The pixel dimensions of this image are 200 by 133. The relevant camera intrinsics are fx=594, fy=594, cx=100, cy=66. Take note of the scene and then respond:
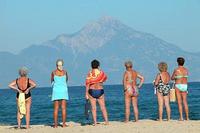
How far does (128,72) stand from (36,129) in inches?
128

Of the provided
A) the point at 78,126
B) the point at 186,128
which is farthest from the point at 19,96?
the point at 186,128

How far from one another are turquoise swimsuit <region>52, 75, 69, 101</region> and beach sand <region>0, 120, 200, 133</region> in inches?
36.1

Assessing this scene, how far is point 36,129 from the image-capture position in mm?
17062

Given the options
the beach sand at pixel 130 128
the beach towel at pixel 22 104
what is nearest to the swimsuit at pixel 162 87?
the beach sand at pixel 130 128

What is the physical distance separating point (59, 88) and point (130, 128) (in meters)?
2.40

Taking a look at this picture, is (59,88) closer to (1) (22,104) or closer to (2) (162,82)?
(1) (22,104)

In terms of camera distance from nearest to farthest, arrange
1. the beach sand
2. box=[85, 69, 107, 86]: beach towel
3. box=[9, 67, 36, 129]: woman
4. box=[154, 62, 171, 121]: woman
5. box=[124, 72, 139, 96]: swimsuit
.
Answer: the beach sand < box=[9, 67, 36, 129]: woman < box=[85, 69, 107, 86]: beach towel < box=[124, 72, 139, 96]: swimsuit < box=[154, 62, 171, 121]: woman

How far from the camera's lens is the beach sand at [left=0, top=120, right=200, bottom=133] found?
1588cm

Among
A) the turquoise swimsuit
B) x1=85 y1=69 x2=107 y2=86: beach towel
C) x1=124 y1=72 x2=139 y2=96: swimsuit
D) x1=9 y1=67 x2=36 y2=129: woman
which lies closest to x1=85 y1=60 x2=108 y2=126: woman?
x1=85 y1=69 x2=107 y2=86: beach towel

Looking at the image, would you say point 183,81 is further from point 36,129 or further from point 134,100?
point 36,129

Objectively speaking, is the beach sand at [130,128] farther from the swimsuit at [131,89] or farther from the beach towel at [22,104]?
the swimsuit at [131,89]

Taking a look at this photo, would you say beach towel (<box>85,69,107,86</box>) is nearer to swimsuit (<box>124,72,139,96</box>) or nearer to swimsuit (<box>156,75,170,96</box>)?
swimsuit (<box>124,72,139,96</box>)

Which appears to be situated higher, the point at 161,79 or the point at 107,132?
the point at 161,79

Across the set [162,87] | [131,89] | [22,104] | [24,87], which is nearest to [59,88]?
[24,87]
